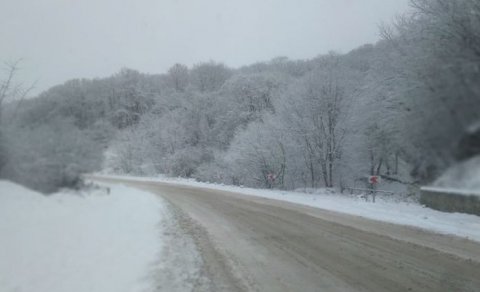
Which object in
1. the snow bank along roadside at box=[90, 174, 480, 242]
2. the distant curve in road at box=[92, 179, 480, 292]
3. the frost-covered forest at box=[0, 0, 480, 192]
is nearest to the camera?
the frost-covered forest at box=[0, 0, 480, 192]

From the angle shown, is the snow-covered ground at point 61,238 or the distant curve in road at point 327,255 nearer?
the snow-covered ground at point 61,238

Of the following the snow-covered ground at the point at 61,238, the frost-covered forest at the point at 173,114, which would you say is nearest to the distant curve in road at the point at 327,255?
the snow-covered ground at the point at 61,238

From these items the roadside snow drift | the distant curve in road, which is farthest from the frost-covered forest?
the distant curve in road

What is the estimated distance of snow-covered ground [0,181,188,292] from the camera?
4.52 meters

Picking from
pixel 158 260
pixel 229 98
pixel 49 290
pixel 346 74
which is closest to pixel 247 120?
pixel 229 98

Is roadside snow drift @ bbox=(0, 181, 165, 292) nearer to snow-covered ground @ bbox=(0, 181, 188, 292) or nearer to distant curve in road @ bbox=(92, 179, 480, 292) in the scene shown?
snow-covered ground @ bbox=(0, 181, 188, 292)

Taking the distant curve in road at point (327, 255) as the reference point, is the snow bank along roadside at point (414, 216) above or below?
above

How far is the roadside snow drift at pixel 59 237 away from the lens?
14.8 feet

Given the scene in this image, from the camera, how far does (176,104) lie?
20.5ft

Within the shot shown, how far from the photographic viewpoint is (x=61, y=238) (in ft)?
16.9

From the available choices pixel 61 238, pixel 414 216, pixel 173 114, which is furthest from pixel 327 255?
pixel 414 216

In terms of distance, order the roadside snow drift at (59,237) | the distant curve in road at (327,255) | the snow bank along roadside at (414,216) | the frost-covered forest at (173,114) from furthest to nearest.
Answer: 1. the snow bank along roadside at (414,216)
2. the distant curve in road at (327,255)
3. the roadside snow drift at (59,237)
4. the frost-covered forest at (173,114)

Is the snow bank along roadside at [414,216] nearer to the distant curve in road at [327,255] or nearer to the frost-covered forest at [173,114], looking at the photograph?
the distant curve in road at [327,255]

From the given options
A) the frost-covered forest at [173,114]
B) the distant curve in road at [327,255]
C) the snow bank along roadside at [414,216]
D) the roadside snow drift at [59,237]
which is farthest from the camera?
the snow bank along roadside at [414,216]
